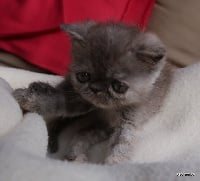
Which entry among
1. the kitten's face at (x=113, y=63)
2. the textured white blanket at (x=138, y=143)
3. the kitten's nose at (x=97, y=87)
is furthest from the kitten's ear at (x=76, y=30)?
the textured white blanket at (x=138, y=143)

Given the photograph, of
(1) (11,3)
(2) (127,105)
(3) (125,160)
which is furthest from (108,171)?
(1) (11,3)

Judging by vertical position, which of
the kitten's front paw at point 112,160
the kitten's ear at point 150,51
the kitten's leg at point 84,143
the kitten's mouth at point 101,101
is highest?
the kitten's ear at point 150,51

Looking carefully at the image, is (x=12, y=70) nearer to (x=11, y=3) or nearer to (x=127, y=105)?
A: (x=11, y=3)

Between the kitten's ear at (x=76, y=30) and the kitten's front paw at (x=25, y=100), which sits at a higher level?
the kitten's ear at (x=76, y=30)

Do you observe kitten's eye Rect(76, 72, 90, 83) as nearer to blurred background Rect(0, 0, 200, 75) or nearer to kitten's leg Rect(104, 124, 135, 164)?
kitten's leg Rect(104, 124, 135, 164)

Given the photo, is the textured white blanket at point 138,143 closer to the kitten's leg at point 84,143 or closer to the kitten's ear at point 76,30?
the kitten's leg at point 84,143

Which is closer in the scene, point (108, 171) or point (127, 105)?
point (108, 171)

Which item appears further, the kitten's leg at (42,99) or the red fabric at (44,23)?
the red fabric at (44,23)

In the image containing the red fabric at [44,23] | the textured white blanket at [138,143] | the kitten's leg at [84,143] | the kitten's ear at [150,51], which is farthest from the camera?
the red fabric at [44,23]
